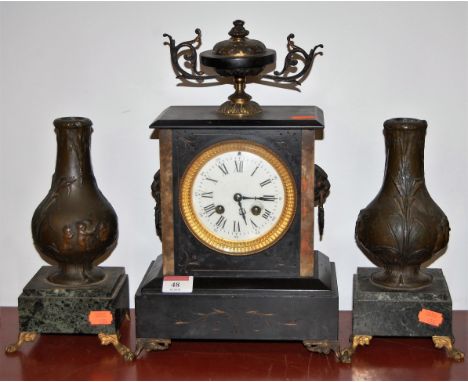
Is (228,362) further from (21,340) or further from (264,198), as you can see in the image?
(21,340)

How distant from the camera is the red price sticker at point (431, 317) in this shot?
98.6 inches

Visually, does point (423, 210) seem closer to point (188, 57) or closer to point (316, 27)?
point (316, 27)

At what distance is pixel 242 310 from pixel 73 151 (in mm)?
746

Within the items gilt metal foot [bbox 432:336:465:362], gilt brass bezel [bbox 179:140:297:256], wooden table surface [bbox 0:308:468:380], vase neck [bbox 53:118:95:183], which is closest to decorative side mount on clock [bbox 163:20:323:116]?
gilt brass bezel [bbox 179:140:297:256]

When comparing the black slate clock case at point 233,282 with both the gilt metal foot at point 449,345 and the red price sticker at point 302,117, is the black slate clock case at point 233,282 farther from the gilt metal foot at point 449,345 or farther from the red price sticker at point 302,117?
the gilt metal foot at point 449,345

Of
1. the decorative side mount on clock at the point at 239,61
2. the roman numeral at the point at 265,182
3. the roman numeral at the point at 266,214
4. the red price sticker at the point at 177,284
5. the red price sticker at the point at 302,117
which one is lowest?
the red price sticker at the point at 177,284

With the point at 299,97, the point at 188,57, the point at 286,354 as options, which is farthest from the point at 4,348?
the point at 299,97

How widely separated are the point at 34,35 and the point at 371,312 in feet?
4.88

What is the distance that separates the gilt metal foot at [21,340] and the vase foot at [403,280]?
1.13 m

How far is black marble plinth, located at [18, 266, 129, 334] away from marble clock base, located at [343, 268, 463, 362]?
0.79m

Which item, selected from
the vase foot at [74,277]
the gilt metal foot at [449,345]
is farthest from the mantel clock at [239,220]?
the gilt metal foot at [449,345]

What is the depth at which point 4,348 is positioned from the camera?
266cm

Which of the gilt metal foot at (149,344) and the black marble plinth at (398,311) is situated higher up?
the black marble plinth at (398,311)

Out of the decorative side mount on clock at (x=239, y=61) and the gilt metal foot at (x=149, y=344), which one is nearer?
the decorative side mount on clock at (x=239, y=61)
